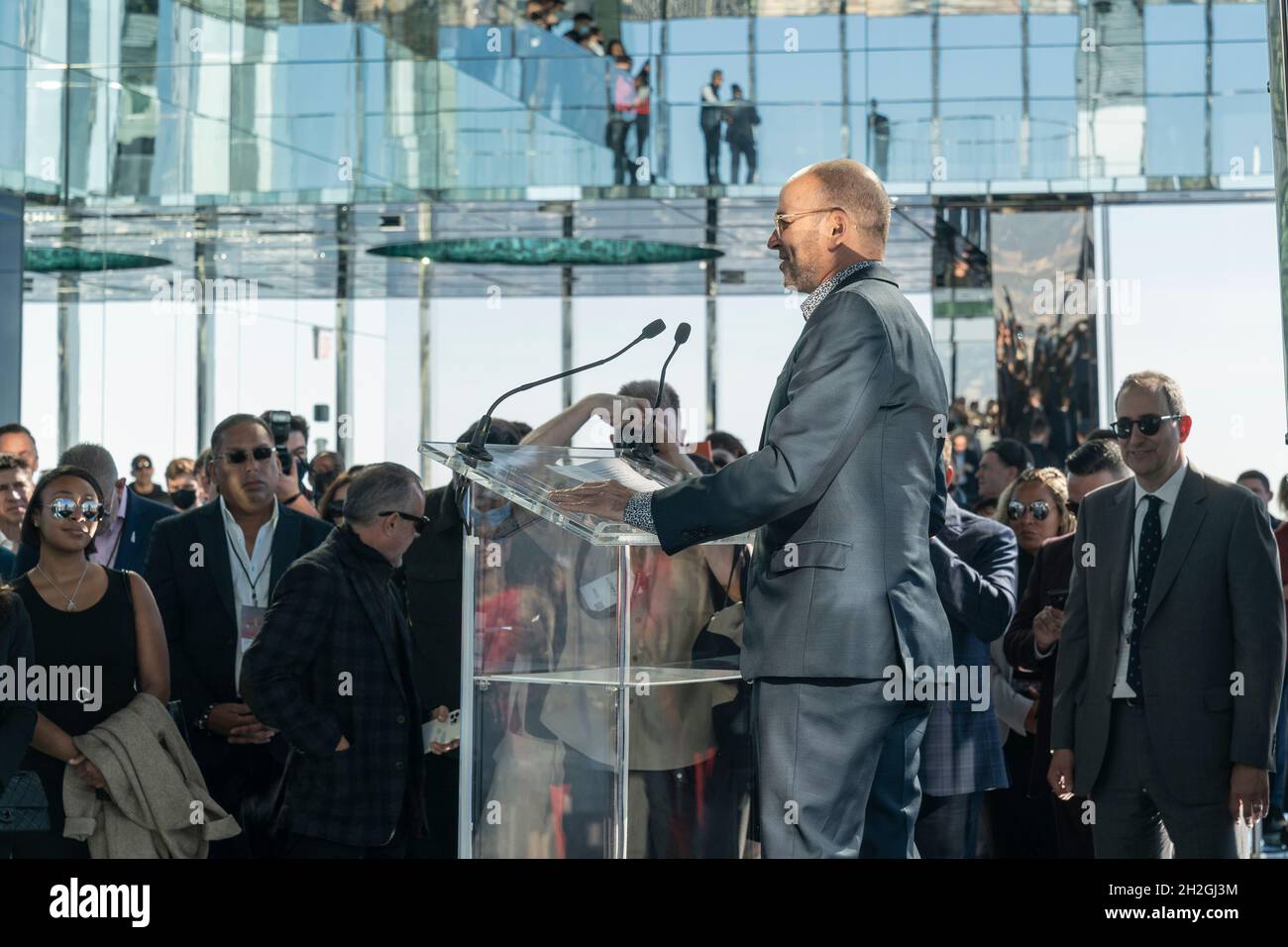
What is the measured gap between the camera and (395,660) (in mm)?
3910

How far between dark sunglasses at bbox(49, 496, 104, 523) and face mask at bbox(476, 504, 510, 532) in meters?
1.79

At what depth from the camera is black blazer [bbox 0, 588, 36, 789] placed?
148 inches

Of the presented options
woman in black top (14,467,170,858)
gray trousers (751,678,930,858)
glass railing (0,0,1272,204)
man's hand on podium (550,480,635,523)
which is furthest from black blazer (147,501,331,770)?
glass railing (0,0,1272,204)

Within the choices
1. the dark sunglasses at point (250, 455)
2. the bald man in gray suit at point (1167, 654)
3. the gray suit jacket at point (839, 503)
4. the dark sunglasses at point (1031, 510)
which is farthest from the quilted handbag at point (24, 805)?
the dark sunglasses at point (1031, 510)

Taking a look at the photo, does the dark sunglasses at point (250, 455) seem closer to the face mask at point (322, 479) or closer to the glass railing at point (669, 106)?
the face mask at point (322, 479)

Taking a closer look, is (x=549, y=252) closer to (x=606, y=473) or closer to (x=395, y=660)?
(x=395, y=660)

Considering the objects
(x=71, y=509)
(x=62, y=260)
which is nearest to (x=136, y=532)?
(x=71, y=509)

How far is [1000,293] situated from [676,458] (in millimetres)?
10022

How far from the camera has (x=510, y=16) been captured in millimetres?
14438

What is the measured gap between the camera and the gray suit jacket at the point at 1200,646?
368cm

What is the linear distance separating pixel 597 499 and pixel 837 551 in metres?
0.43

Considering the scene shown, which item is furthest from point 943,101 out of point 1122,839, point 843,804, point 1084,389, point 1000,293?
point 843,804

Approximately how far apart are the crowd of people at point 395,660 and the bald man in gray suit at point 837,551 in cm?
30

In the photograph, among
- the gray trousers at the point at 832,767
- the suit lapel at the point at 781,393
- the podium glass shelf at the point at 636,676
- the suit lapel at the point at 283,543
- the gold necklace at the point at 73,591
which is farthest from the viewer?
the suit lapel at the point at 283,543
